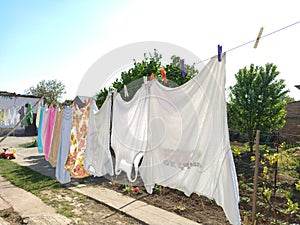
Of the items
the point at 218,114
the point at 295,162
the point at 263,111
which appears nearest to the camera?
the point at 218,114

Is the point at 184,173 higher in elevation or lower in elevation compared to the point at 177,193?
higher

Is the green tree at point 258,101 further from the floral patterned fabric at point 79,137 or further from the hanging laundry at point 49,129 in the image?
the hanging laundry at point 49,129

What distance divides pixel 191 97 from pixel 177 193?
207cm

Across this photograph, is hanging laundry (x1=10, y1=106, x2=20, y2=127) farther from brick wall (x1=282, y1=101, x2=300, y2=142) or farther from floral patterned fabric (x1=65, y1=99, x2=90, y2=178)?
brick wall (x1=282, y1=101, x2=300, y2=142)

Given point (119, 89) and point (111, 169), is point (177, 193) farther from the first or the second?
point (119, 89)

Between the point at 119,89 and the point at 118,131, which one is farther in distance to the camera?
the point at 119,89

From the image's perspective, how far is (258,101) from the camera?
724 cm

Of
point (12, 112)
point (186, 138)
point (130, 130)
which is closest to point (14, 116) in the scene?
point (12, 112)

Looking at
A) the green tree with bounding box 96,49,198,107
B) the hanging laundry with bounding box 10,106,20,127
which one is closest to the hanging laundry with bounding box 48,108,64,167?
the green tree with bounding box 96,49,198,107

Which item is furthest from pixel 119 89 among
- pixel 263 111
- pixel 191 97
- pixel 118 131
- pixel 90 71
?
pixel 263 111

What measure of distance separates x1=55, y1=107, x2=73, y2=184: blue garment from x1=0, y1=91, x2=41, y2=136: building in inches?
266

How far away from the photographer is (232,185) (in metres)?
2.08

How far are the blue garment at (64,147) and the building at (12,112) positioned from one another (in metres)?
6.76

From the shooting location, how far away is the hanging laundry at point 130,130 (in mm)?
3332
